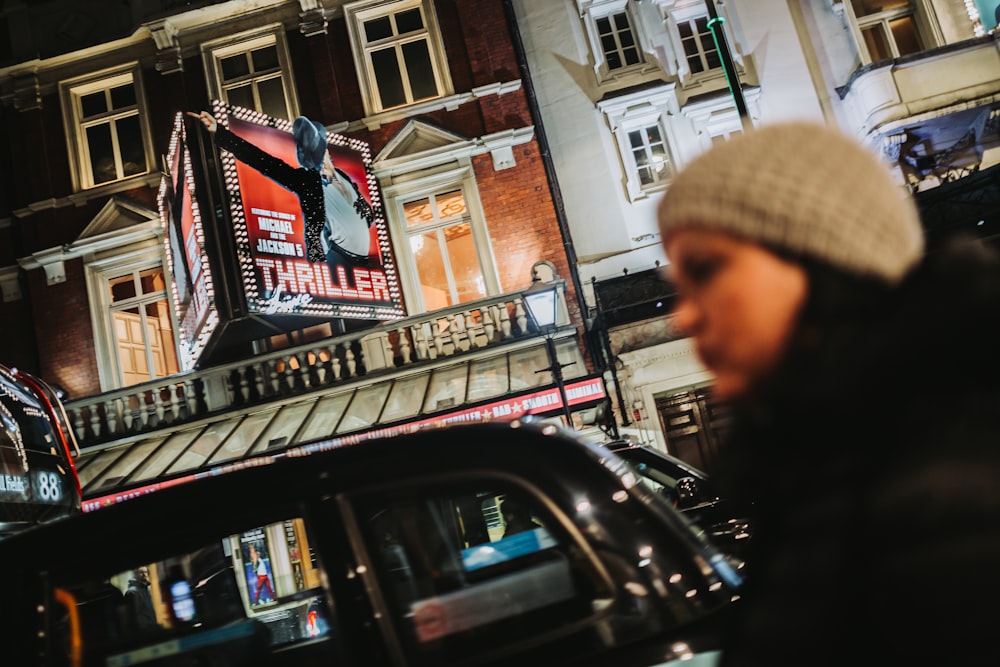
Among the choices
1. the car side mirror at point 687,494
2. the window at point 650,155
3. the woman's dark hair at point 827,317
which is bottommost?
the car side mirror at point 687,494

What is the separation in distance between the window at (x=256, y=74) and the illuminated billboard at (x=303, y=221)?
3.12 metres

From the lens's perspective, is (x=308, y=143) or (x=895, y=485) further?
(x=308, y=143)

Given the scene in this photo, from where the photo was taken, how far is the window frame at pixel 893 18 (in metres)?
13.0

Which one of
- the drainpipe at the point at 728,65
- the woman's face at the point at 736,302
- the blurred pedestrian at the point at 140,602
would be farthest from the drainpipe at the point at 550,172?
the woman's face at the point at 736,302

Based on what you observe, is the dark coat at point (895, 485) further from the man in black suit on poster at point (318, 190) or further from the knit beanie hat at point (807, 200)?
the man in black suit on poster at point (318, 190)

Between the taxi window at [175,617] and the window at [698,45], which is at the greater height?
the window at [698,45]

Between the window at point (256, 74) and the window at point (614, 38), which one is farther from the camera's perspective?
the window at point (256, 74)

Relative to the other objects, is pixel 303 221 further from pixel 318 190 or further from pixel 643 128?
pixel 643 128

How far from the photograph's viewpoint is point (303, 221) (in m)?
10.4

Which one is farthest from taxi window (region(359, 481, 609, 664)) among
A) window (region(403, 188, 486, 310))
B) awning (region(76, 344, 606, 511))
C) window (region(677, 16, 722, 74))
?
window (region(677, 16, 722, 74))

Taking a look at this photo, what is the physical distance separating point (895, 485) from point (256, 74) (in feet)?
49.9

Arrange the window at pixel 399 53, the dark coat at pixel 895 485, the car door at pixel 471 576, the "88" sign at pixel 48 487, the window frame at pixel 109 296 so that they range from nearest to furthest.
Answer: the dark coat at pixel 895 485 → the car door at pixel 471 576 → the "88" sign at pixel 48 487 → the window frame at pixel 109 296 → the window at pixel 399 53

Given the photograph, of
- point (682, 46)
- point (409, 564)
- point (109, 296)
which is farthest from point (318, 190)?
point (409, 564)

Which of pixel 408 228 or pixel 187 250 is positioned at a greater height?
pixel 408 228
